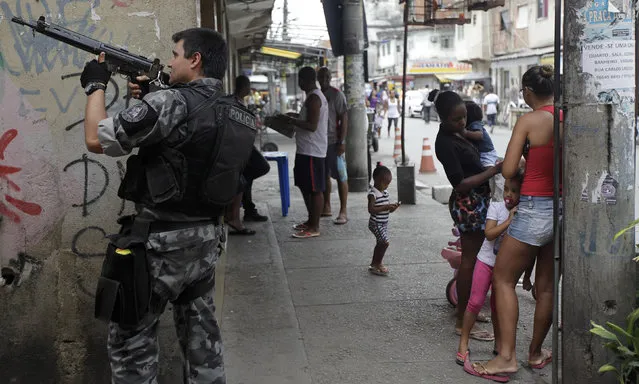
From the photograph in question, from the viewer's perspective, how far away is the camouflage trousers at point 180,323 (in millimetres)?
3105

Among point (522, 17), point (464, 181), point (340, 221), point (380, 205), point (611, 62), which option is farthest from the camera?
point (522, 17)

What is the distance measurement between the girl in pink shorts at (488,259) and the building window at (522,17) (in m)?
35.7

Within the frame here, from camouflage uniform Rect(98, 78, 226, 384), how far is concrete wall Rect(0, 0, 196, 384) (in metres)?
0.63

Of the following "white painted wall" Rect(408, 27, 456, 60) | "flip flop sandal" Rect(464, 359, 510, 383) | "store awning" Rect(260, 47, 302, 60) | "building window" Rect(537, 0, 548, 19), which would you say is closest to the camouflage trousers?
"flip flop sandal" Rect(464, 359, 510, 383)

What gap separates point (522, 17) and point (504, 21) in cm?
276

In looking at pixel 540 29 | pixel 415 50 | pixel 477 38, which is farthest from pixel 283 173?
pixel 415 50

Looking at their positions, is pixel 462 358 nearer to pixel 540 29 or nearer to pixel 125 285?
pixel 125 285

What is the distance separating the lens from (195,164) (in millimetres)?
3080

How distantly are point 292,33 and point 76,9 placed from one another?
2257 cm

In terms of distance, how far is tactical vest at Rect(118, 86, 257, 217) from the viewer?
9.92ft

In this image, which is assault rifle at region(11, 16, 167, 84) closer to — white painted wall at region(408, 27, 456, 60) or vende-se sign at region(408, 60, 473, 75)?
vende-se sign at region(408, 60, 473, 75)

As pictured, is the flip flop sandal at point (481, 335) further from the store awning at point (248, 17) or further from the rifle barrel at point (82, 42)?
the store awning at point (248, 17)

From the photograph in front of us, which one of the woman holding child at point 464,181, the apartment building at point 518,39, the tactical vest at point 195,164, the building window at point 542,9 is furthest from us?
the building window at point 542,9

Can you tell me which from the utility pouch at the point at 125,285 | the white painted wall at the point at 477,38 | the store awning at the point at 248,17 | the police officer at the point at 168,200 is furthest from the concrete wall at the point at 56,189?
the white painted wall at the point at 477,38
